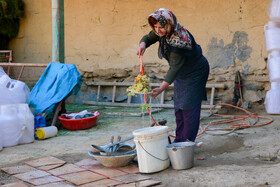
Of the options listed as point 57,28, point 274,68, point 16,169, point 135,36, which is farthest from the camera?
point 135,36

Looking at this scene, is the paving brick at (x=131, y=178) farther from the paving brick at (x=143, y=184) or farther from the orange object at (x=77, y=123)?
the orange object at (x=77, y=123)

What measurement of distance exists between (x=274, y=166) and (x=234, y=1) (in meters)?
4.53

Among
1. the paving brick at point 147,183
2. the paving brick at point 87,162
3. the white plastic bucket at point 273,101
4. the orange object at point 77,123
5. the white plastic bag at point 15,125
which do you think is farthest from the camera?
the white plastic bucket at point 273,101

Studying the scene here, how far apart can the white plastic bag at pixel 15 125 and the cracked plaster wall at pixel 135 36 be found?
370 cm

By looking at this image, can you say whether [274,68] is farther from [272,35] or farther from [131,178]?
[131,178]

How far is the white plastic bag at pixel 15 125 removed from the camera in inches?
173

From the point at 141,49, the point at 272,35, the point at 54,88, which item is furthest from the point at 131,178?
the point at 272,35

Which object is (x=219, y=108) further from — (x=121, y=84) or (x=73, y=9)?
(x=73, y=9)

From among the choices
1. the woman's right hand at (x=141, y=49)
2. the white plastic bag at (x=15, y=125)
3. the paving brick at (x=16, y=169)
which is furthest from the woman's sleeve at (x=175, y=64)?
the white plastic bag at (x=15, y=125)

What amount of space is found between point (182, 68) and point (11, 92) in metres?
2.64

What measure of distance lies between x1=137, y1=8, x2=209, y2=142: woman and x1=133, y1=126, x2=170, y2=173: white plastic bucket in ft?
1.08

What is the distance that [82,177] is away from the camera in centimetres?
325

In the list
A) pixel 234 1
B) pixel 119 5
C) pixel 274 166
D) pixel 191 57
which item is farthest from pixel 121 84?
pixel 274 166

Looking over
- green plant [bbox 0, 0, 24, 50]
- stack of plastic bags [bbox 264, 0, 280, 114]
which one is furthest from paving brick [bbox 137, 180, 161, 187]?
green plant [bbox 0, 0, 24, 50]
